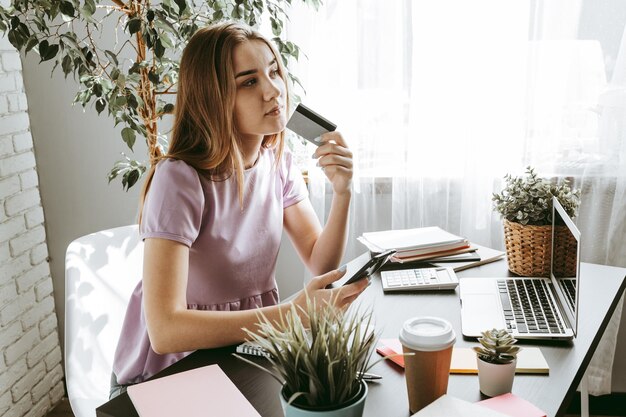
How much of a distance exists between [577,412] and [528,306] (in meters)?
1.23

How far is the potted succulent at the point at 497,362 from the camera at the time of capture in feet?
3.17

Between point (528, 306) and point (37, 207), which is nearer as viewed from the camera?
point (528, 306)

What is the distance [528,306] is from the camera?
133 centimetres

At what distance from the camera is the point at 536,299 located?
1362 millimetres

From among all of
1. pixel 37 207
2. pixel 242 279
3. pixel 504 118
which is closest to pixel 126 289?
pixel 242 279

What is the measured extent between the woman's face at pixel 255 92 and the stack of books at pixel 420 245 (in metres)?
0.46

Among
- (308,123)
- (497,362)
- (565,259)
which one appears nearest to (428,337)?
(497,362)

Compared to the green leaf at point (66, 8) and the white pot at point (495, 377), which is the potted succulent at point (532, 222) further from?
the green leaf at point (66, 8)

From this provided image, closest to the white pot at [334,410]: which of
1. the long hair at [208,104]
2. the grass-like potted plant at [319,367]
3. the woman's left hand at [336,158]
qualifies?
the grass-like potted plant at [319,367]

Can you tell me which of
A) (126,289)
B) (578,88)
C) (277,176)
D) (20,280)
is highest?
(578,88)

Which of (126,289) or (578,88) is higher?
(578,88)

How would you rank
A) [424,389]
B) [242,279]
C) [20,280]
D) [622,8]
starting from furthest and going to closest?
1. [20,280]
2. [622,8]
3. [242,279]
4. [424,389]

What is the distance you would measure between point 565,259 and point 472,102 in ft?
2.87

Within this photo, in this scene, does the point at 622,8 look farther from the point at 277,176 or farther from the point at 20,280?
the point at 20,280
